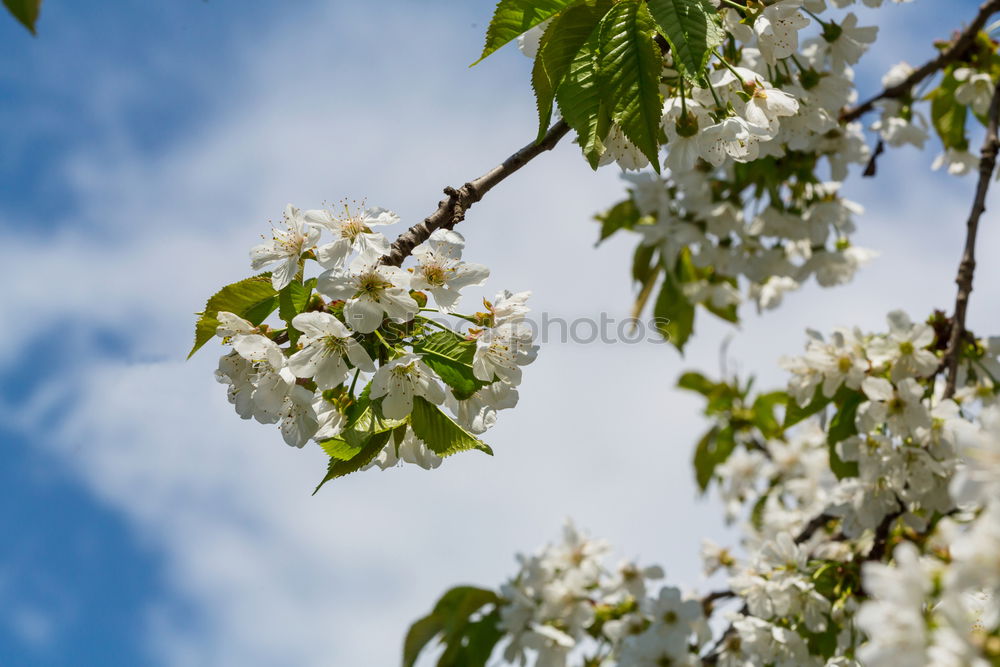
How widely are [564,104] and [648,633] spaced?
1.93m

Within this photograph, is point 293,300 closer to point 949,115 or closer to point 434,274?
point 434,274

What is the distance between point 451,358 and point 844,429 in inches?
66.8

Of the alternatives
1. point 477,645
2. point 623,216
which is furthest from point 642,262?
point 477,645

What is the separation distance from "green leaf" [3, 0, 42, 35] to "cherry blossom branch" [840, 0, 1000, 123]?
3.19 meters

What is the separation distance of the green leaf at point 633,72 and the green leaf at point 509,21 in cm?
13

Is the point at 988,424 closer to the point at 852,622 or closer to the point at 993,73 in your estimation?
the point at 852,622

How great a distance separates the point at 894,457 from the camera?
8.34ft

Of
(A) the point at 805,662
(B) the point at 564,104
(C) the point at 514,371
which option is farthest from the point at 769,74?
(A) the point at 805,662

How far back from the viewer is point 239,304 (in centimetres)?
165

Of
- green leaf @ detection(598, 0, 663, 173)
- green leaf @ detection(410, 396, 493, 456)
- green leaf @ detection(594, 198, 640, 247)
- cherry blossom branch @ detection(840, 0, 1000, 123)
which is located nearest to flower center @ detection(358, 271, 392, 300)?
green leaf @ detection(410, 396, 493, 456)

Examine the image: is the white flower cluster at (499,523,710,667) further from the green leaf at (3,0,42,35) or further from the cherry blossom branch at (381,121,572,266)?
the green leaf at (3,0,42,35)

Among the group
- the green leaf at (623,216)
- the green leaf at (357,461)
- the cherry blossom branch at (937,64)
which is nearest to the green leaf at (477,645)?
the green leaf at (357,461)

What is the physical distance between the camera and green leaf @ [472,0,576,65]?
1.45 metres

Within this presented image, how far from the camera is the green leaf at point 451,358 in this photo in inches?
60.5
